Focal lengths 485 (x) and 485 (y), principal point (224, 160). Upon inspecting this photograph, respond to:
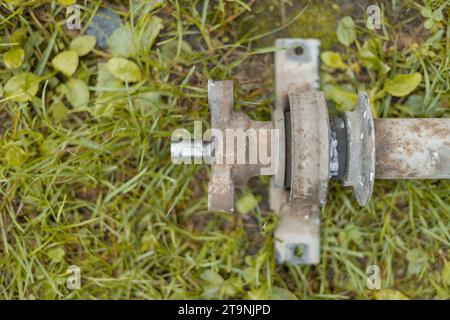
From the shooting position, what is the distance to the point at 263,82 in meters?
1.98

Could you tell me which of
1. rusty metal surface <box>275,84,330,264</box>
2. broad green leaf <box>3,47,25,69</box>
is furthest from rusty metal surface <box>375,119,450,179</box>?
broad green leaf <box>3,47,25,69</box>

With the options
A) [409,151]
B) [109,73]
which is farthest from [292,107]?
[109,73]

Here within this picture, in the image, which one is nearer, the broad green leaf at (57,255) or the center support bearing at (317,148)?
the center support bearing at (317,148)

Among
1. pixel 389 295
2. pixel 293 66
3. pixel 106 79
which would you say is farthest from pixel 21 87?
pixel 389 295

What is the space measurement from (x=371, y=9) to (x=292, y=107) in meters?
0.71

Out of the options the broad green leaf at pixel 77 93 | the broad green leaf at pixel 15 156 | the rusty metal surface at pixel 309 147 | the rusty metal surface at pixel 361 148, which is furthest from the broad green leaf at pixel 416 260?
the broad green leaf at pixel 15 156

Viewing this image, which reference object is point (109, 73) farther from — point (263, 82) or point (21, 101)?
point (263, 82)

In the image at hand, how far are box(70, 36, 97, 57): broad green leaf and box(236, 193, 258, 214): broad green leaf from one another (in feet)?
2.84

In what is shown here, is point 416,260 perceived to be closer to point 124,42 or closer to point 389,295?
point 389,295

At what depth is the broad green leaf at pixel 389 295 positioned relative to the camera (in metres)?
1.97

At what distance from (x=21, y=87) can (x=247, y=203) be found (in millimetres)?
1017

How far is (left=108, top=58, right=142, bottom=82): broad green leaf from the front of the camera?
76.1 inches

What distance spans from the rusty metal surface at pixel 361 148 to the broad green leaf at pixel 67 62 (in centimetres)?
108

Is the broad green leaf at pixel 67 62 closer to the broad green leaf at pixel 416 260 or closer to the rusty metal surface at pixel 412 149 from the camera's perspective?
the rusty metal surface at pixel 412 149
